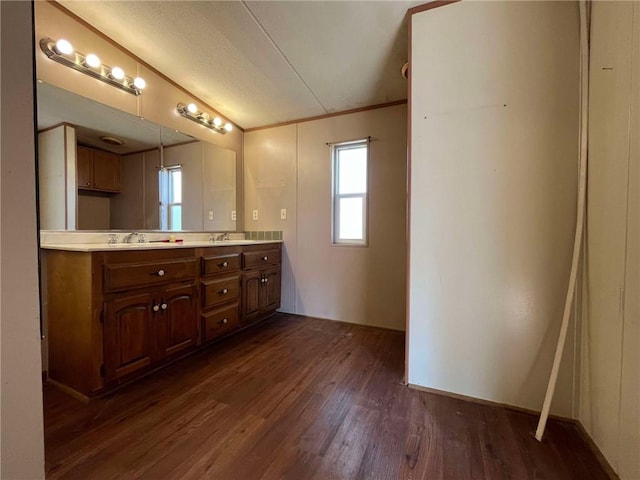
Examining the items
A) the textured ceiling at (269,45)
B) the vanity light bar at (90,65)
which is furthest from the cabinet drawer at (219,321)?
the textured ceiling at (269,45)

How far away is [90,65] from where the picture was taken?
5.58ft

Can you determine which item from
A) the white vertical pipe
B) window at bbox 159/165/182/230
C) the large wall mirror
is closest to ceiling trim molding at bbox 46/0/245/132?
the large wall mirror

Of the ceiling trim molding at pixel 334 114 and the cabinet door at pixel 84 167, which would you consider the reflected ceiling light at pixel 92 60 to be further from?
the ceiling trim molding at pixel 334 114

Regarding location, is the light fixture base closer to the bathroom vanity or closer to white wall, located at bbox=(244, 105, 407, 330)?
white wall, located at bbox=(244, 105, 407, 330)

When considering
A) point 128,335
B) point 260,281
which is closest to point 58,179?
point 128,335

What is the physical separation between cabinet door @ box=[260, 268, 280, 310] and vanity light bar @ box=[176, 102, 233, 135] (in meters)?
1.66

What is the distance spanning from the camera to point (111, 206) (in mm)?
1955

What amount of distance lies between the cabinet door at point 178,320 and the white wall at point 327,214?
1271mm

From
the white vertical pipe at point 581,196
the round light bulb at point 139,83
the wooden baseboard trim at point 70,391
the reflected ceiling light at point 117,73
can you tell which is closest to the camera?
the white vertical pipe at point 581,196

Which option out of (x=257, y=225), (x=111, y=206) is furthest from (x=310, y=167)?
(x=111, y=206)

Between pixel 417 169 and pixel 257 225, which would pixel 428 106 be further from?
pixel 257 225

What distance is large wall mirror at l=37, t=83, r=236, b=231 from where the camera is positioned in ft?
5.33

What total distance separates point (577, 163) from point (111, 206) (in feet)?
9.72

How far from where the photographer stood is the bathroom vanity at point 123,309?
4.64 feet
